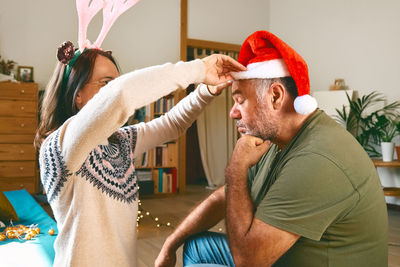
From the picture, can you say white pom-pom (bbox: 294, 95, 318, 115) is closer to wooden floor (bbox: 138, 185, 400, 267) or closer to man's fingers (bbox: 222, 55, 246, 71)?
man's fingers (bbox: 222, 55, 246, 71)

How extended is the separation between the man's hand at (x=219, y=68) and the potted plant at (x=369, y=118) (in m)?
3.72

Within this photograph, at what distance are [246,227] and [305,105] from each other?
444mm

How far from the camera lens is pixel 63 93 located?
131cm

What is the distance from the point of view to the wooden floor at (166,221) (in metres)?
2.82

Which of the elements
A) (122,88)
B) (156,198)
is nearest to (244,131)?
(122,88)

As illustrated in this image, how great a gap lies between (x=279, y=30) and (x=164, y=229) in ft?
14.9

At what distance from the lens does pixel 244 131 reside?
53.2 inches

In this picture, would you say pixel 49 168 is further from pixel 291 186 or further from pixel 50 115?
pixel 291 186

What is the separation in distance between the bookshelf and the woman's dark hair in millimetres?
3896

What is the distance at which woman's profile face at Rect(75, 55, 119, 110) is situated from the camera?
1268 millimetres

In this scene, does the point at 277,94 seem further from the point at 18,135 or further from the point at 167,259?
the point at 18,135

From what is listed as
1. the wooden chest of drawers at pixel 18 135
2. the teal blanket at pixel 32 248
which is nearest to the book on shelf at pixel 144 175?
the wooden chest of drawers at pixel 18 135

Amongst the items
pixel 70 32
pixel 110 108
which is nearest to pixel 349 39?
pixel 70 32

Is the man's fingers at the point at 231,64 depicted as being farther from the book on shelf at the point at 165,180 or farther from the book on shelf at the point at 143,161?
the book on shelf at the point at 165,180
